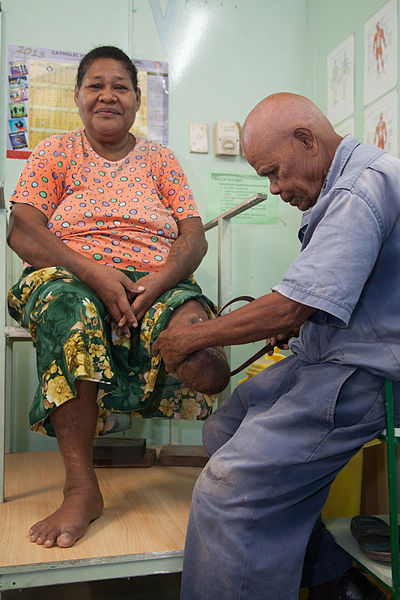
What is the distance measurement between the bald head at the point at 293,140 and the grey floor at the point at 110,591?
3.82 feet

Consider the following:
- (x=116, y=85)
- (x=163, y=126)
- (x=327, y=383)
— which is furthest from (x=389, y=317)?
(x=163, y=126)

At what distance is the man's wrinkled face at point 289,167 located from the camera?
1.00 metres

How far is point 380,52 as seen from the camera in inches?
71.9

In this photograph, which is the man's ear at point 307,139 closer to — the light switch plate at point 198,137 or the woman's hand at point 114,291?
the woman's hand at point 114,291

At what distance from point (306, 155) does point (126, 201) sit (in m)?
0.64

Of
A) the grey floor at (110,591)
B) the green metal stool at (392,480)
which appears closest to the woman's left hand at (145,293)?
the green metal stool at (392,480)

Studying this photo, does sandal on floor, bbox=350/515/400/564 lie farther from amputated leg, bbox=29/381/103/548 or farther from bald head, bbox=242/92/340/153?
bald head, bbox=242/92/340/153

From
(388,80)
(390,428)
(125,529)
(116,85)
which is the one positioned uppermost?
(388,80)

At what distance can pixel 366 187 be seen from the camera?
86 centimetres

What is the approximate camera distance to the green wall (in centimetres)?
212

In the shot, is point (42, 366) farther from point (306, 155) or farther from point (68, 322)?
point (306, 155)

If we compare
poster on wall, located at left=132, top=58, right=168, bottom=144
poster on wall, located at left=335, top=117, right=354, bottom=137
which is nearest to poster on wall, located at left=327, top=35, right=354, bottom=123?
poster on wall, located at left=335, top=117, right=354, bottom=137

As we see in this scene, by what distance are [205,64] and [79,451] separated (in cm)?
185

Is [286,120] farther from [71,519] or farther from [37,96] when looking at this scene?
[37,96]
